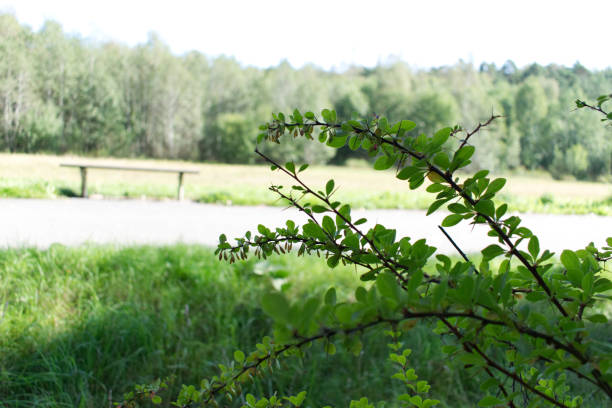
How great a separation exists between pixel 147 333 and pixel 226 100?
381 cm

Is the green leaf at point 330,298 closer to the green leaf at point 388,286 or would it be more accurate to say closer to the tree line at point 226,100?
the green leaf at point 388,286

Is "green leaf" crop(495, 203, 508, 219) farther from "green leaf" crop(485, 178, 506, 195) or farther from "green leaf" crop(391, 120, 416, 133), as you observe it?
"green leaf" crop(391, 120, 416, 133)

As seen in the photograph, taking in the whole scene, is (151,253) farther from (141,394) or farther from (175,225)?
(141,394)

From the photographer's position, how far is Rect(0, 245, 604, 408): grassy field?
A: 1506 mm

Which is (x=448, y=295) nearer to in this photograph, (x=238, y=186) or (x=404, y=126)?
(x=404, y=126)

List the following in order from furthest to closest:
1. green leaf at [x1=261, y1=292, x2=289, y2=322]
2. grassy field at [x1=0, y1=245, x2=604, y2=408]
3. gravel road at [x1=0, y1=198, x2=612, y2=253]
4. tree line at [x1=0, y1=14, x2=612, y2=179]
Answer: tree line at [x1=0, y1=14, x2=612, y2=179]
gravel road at [x1=0, y1=198, x2=612, y2=253]
grassy field at [x1=0, y1=245, x2=604, y2=408]
green leaf at [x1=261, y1=292, x2=289, y2=322]

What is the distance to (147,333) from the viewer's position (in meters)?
1.69

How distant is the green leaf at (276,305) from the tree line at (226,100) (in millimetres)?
2322

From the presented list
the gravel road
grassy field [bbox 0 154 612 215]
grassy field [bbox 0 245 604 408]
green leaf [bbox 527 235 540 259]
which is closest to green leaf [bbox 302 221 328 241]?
green leaf [bbox 527 235 540 259]

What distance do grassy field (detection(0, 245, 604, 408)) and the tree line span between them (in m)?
1.35

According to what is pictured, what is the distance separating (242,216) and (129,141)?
Answer: 4.21 ft

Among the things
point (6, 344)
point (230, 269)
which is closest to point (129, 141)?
point (230, 269)

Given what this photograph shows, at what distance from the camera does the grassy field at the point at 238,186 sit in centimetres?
330

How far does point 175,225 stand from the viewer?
387 centimetres
